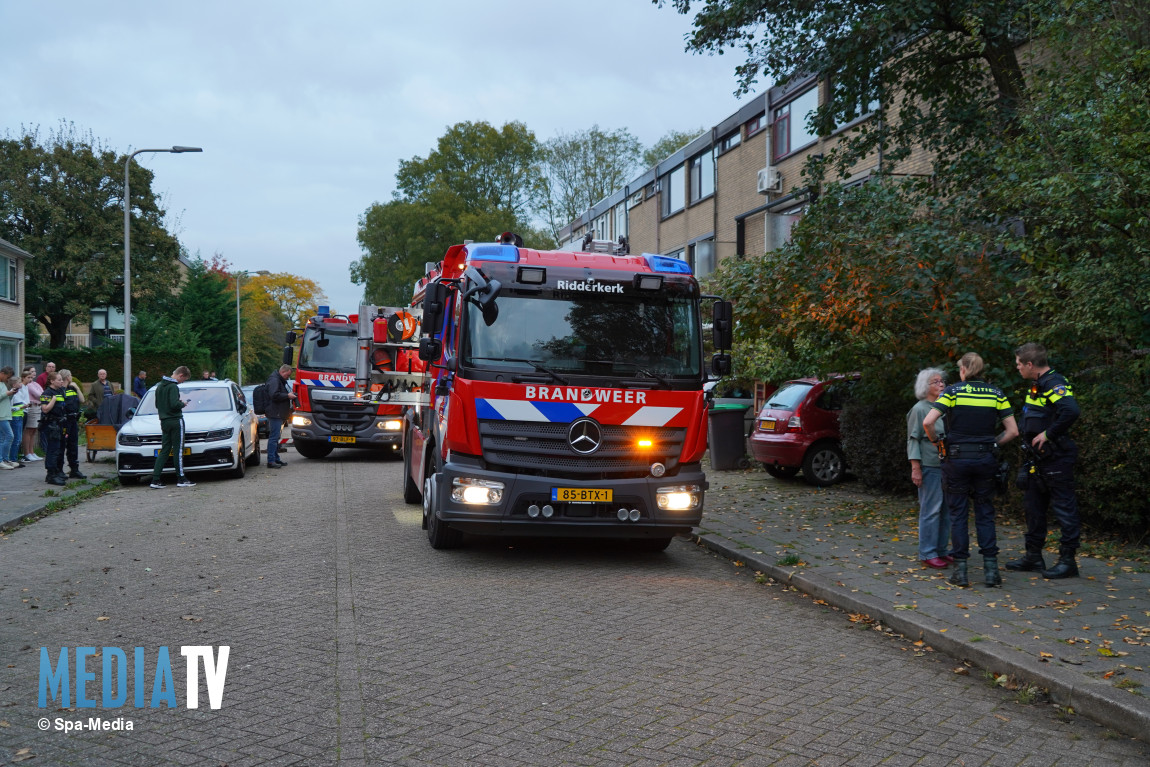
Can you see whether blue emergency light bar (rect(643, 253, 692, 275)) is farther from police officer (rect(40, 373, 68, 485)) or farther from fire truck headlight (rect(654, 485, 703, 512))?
police officer (rect(40, 373, 68, 485))

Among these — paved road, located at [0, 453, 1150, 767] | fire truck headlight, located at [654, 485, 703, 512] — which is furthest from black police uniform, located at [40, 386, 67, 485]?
fire truck headlight, located at [654, 485, 703, 512]

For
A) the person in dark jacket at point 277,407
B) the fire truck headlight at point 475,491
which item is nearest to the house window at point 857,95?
the fire truck headlight at point 475,491

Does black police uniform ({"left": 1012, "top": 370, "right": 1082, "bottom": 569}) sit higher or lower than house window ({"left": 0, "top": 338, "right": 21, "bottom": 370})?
lower

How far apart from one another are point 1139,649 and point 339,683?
4.65 m

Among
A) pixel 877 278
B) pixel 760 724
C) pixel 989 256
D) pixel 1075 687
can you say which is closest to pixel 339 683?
pixel 760 724

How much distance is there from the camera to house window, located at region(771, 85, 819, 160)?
2597 centimetres

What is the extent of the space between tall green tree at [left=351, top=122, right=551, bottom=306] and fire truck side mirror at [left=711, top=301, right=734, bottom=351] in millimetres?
43068

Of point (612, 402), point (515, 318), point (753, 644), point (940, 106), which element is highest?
point (940, 106)

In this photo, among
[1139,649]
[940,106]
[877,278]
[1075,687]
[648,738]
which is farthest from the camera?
[940,106]

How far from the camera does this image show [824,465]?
48.7 feet

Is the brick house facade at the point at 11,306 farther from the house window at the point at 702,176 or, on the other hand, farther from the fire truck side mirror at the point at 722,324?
the fire truck side mirror at the point at 722,324

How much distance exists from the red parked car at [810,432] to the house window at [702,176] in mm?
19580

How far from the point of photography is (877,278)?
10719mm

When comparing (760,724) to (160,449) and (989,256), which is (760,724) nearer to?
(989,256)
